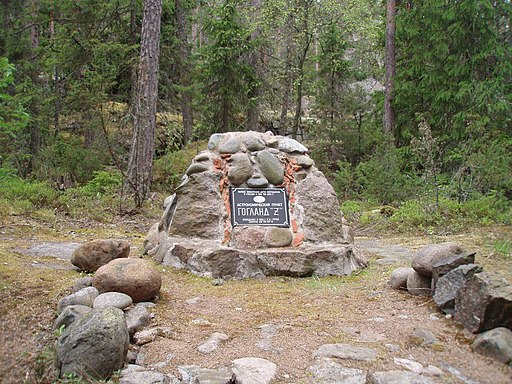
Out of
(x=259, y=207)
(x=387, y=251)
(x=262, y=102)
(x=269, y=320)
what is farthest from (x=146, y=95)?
(x=269, y=320)

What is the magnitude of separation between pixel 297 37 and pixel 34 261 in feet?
49.8

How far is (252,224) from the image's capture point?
5.47 meters

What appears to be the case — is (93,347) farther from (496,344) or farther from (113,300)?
(496,344)

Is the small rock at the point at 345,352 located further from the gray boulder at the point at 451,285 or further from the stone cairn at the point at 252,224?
the stone cairn at the point at 252,224

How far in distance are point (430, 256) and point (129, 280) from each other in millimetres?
2607

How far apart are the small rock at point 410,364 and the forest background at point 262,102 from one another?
5.84 m

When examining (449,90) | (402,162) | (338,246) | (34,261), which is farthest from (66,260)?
(449,90)

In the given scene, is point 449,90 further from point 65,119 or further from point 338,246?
point 65,119

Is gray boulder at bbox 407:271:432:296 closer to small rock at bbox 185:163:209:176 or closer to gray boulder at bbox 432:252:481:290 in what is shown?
gray boulder at bbox 432:252:481:290

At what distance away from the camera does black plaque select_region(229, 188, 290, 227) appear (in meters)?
5.52

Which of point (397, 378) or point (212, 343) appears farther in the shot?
point (212, 343)

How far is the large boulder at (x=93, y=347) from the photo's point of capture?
8.32ft

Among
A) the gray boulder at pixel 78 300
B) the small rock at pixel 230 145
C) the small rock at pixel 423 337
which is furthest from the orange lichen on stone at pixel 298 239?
the gray boulder at pixel 78 300

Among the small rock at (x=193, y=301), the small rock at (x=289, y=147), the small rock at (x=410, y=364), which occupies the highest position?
the small rock at (x=289, y=147)
